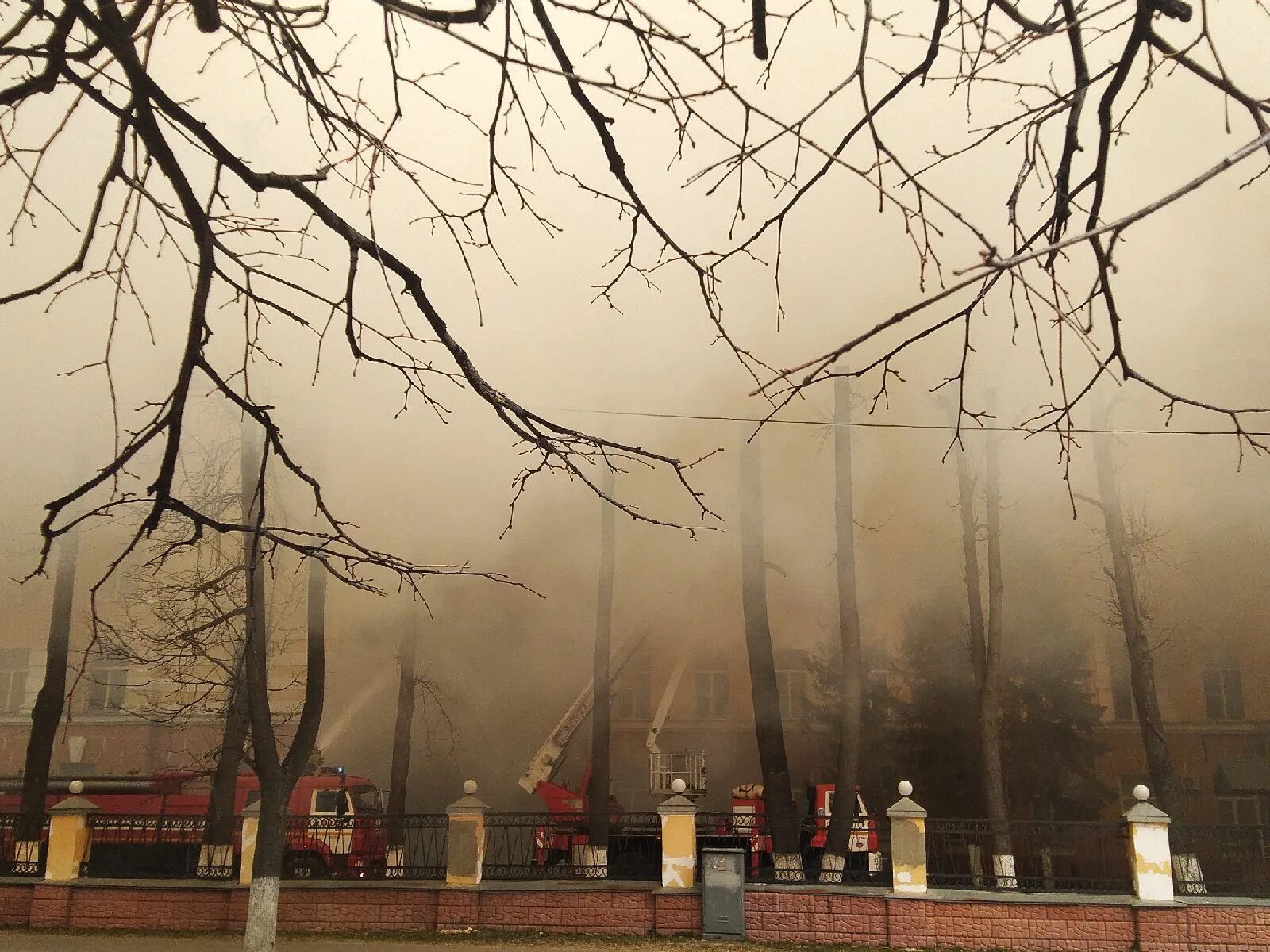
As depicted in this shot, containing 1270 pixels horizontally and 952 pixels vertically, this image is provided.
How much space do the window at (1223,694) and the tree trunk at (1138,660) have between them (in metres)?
5.29

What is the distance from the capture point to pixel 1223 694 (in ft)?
62.5

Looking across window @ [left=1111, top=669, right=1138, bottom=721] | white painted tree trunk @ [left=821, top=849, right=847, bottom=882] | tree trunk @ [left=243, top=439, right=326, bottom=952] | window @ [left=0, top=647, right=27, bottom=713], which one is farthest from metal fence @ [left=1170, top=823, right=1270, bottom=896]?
window @ [left=0, top=647, right=27, bottom=713]

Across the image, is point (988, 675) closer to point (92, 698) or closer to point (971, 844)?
point (971, 844)

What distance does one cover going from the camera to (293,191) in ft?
10.4

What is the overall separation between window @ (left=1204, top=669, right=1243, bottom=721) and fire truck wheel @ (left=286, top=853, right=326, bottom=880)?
50.4ft

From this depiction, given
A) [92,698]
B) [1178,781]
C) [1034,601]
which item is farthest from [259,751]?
[1178,781]

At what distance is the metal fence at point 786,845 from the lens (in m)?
11.2

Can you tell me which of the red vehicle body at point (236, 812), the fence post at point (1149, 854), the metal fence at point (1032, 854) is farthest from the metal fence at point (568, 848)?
the fence post at point (1149, 854)

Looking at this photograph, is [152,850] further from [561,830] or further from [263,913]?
[561,830]

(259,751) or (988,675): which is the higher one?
(988,675)

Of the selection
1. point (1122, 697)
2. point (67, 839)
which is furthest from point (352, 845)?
point (1122, 697)

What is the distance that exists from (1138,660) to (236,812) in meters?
11.7

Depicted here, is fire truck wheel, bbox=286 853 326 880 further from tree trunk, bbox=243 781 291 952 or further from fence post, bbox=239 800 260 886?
tree trunk, bbox=243 781 291 952

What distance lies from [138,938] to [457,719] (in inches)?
344
